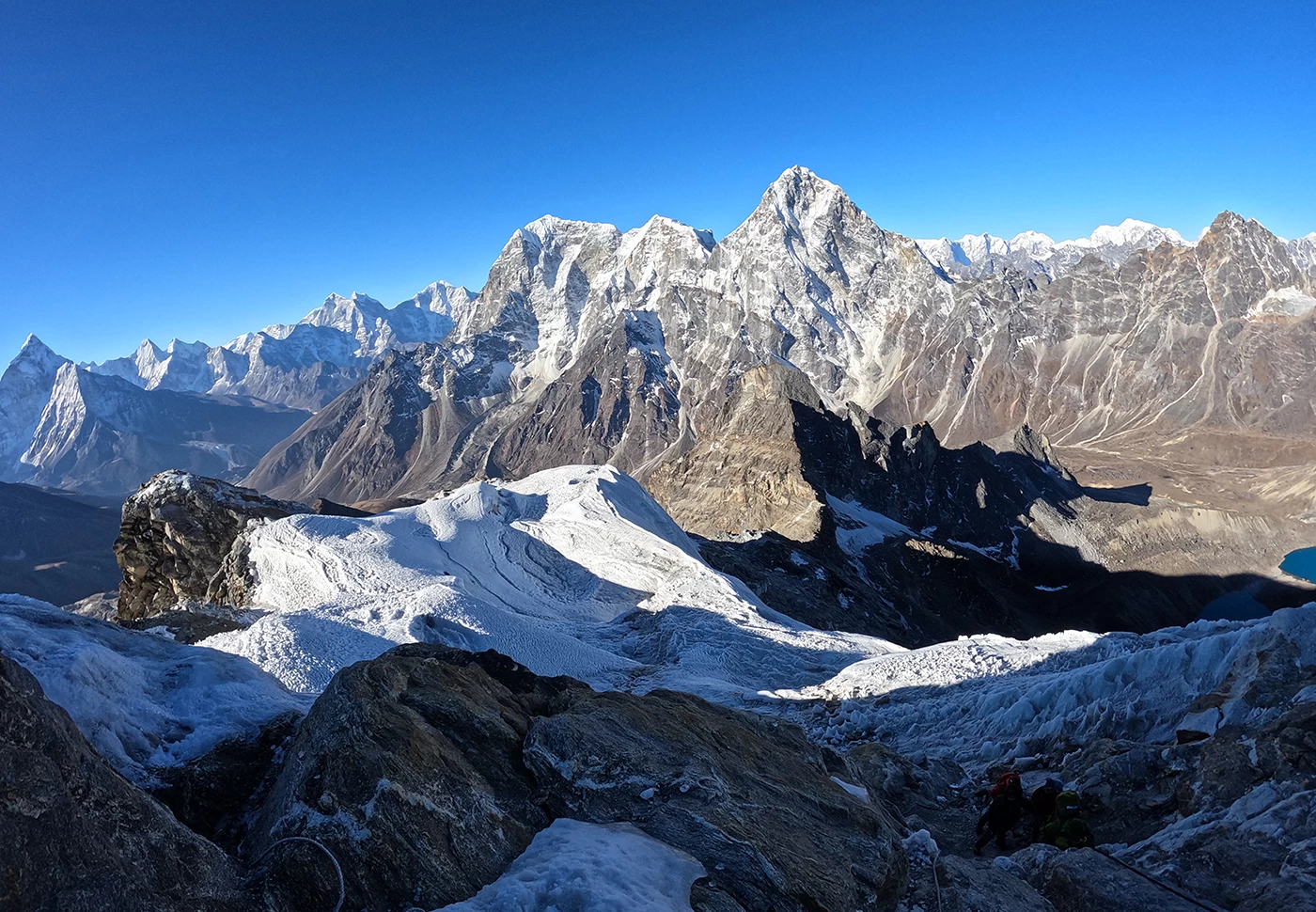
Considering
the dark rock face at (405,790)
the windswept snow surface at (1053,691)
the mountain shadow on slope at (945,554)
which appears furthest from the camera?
the mountain shadow on slope at (945,554)

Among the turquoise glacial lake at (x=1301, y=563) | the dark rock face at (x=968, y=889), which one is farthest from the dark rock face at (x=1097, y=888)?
the turquoise glacial lake at (x=1301, y=563)

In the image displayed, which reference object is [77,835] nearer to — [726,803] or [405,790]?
[405,790]

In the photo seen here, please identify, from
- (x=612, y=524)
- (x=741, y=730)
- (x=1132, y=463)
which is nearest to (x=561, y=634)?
(x=612, y=524)

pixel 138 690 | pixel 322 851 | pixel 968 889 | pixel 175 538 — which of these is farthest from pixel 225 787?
pixel 175 538

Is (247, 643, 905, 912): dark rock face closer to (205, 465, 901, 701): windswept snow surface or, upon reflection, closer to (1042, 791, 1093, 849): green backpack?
(1042, 791, 1093, 849): green backpack

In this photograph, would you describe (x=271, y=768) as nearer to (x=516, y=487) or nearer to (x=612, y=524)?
(x=612, y=524)

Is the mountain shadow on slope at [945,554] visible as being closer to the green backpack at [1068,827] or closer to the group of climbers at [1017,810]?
the group of climbers at [1017,810]

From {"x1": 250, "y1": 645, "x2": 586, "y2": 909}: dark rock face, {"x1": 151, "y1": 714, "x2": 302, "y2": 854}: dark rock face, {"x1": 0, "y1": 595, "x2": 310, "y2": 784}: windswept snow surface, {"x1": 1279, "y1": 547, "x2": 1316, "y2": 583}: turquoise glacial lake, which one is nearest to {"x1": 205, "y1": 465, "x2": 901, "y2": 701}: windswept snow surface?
{"x1": 0, "y1": 595, "x2": 310, "y2": 784}: windswept snow surface
